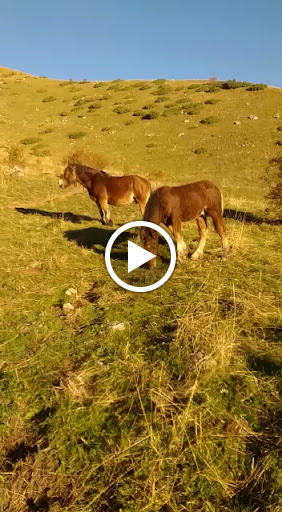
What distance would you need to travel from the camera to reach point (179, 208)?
773 centimetres

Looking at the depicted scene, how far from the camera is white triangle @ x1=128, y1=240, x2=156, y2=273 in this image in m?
7.69

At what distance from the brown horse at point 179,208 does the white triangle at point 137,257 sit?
0.37 ft

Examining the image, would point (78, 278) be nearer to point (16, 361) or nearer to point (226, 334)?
point (16, 361)

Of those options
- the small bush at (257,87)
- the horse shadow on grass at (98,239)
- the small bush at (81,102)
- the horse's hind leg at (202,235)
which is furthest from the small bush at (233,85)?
the horse's hind leg at (202,235)

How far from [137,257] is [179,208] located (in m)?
1.39

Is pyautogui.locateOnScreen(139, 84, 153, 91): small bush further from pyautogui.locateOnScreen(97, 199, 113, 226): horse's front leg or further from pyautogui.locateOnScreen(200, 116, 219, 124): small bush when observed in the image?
pyautogui.locateOnScreen(97, 199, 113, 226): horse's front leg

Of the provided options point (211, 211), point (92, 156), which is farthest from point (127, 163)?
point (211, 211)

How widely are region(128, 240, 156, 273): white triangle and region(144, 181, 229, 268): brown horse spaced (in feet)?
0.37

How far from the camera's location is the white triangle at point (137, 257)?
25.2 feet

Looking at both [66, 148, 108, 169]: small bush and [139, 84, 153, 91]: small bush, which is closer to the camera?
[66, 148, 108, 169]: small bush

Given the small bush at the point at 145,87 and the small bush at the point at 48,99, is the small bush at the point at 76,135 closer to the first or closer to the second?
the small bush at the point at 48,99

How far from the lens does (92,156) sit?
2847 centimetres

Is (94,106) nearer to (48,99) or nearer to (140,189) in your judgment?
(48,99)

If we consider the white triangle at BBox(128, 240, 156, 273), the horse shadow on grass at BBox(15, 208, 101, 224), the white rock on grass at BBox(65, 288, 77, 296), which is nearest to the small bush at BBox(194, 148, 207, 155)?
the horse shadow on grass at BBox(15, 208, 101, 224)
